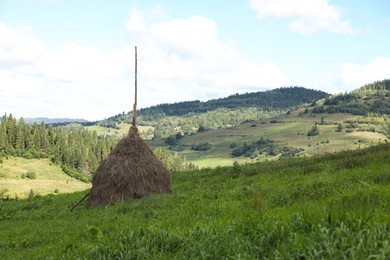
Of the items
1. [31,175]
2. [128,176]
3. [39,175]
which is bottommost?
[39,175]

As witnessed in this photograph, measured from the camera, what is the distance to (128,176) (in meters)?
22.1

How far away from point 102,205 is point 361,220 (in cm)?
1774

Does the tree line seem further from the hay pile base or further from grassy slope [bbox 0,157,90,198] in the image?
the hay pile base

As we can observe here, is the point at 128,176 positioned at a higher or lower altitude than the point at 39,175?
higher

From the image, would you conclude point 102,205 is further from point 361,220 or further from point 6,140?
point 6,140

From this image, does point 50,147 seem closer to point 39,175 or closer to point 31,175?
point 39,175

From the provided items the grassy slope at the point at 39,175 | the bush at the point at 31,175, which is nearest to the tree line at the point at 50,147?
the grassy slope at the point at 39,175

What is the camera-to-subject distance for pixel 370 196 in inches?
360

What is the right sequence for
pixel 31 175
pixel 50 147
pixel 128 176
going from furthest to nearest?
pixel 50 147
pixel 31 175
pixel 128 176

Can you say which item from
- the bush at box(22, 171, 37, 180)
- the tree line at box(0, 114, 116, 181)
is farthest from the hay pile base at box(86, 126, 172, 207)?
the tree line at box(0, 114, 116, 181)

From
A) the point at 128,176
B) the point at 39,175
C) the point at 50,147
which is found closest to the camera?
the point at 128,176

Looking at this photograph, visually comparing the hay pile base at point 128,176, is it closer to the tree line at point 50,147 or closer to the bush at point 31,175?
the bush at point 31,175

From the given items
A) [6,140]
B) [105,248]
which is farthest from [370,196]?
[6,140]

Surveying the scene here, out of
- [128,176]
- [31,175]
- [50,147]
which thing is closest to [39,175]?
[31,175]
